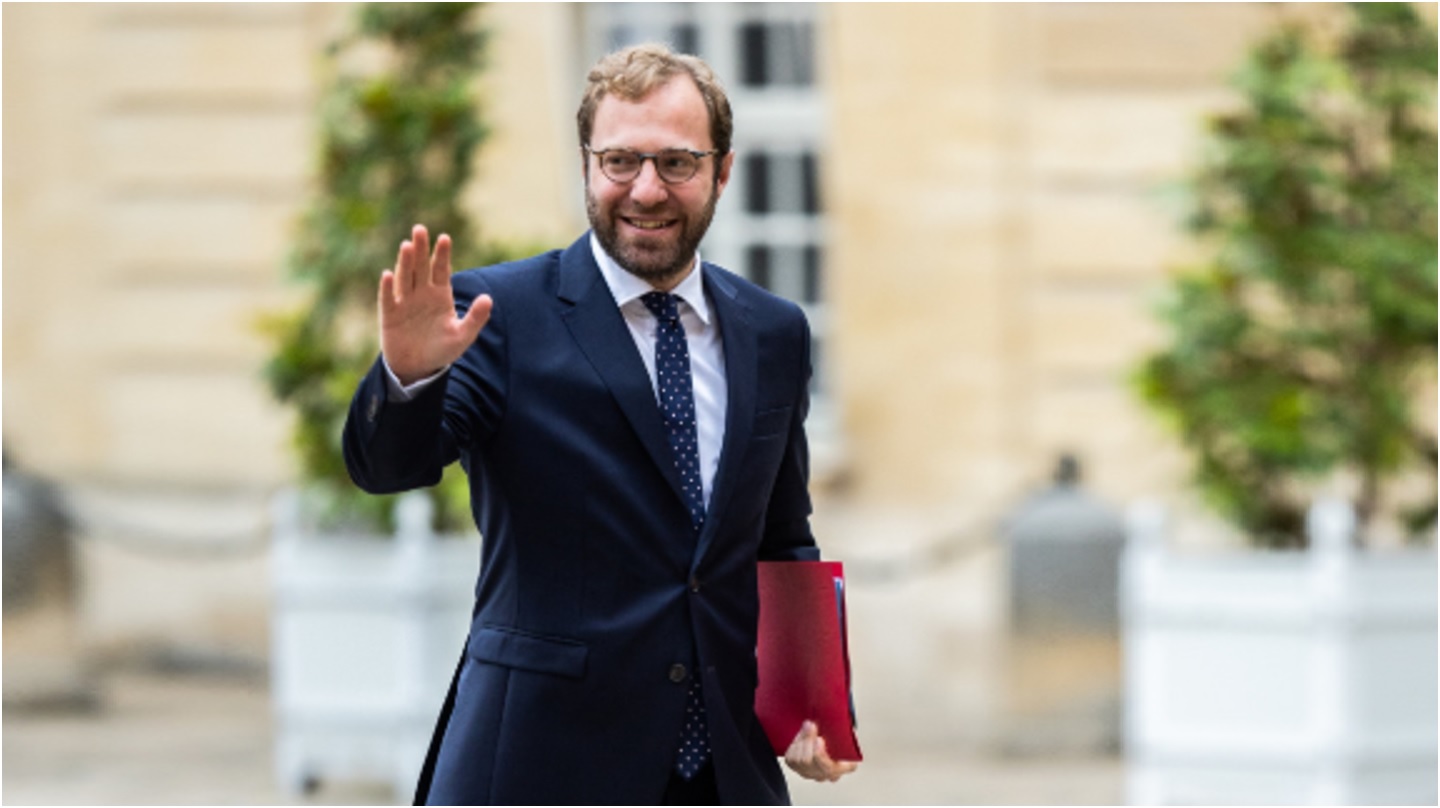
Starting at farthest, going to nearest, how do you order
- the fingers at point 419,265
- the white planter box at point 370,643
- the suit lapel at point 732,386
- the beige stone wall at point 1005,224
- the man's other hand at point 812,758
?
1. the beige stone wall at point 1005,224
2. the white planter box at point 370,643
3. the man's other hand at point 812,758
4. the suit lapel at point 732,386
5. the fingers at point 419,265

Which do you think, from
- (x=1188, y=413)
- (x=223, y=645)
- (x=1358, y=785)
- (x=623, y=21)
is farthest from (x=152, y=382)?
(x=1358, y=785)

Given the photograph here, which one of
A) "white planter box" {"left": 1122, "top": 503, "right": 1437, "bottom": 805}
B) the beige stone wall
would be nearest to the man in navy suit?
"white planter box" {"left": 1122, "top": 503, "right": 1437, "bottom": 805}

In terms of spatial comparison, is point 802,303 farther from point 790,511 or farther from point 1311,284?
point 790,511

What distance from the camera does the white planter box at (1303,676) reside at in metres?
6.85

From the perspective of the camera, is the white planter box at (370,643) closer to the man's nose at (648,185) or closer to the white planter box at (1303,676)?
the white planter box at (1303,676)

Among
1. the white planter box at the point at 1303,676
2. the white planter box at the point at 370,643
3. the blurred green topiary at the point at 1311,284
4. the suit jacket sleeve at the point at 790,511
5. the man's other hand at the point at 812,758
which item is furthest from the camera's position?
the white planter box at the point at 370,643

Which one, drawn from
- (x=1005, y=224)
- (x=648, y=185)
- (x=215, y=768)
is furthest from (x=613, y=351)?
(x=1005, y=224)

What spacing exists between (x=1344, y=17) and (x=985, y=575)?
2728 millimetres

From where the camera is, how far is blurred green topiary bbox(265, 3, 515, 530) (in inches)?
308

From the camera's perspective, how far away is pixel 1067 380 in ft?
30.4

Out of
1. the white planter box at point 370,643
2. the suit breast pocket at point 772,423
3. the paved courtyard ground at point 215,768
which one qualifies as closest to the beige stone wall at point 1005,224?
the paved courtyard ground at point 215,768

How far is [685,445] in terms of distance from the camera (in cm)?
297

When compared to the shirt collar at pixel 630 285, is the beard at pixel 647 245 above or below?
above

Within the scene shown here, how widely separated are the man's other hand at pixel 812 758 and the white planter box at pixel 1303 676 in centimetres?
411
